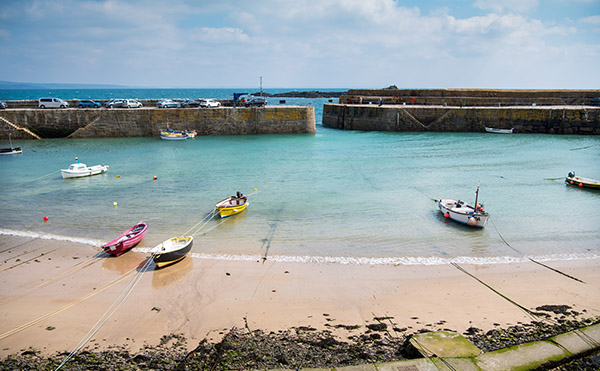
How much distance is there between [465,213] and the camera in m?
14.8

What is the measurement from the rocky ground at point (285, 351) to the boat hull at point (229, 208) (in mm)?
7747

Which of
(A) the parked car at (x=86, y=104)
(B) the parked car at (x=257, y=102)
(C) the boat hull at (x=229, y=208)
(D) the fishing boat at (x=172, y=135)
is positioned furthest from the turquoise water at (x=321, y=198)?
(B) the parked car at (x=257, y=102)

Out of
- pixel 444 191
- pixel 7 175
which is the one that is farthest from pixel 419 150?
pixel 7 175

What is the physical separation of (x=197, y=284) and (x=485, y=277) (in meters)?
8.04

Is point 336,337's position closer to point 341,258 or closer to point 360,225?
point 341,258

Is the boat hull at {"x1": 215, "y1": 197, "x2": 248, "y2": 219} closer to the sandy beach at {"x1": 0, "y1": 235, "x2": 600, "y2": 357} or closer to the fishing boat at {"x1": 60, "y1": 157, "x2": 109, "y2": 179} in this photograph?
the sandy beach at {"x1": 0, "y1": 235, "x2": 600, "y2": 357}

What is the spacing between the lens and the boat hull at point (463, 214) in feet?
47.6

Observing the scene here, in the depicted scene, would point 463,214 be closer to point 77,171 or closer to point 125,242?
point 125,242

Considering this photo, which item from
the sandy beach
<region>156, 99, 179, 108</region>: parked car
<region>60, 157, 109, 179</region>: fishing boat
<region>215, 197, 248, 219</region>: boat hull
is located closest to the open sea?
<region>215, 197, 248, 219</region>: boat hull

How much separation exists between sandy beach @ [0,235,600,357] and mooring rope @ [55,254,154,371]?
0.10 meters

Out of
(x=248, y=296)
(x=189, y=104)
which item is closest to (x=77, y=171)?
(x=248, y=296)

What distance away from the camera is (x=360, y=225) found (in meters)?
14.9

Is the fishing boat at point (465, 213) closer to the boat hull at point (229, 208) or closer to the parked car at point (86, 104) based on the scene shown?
the boat hull at point (229, 208)

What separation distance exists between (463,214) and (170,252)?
35.0ft
